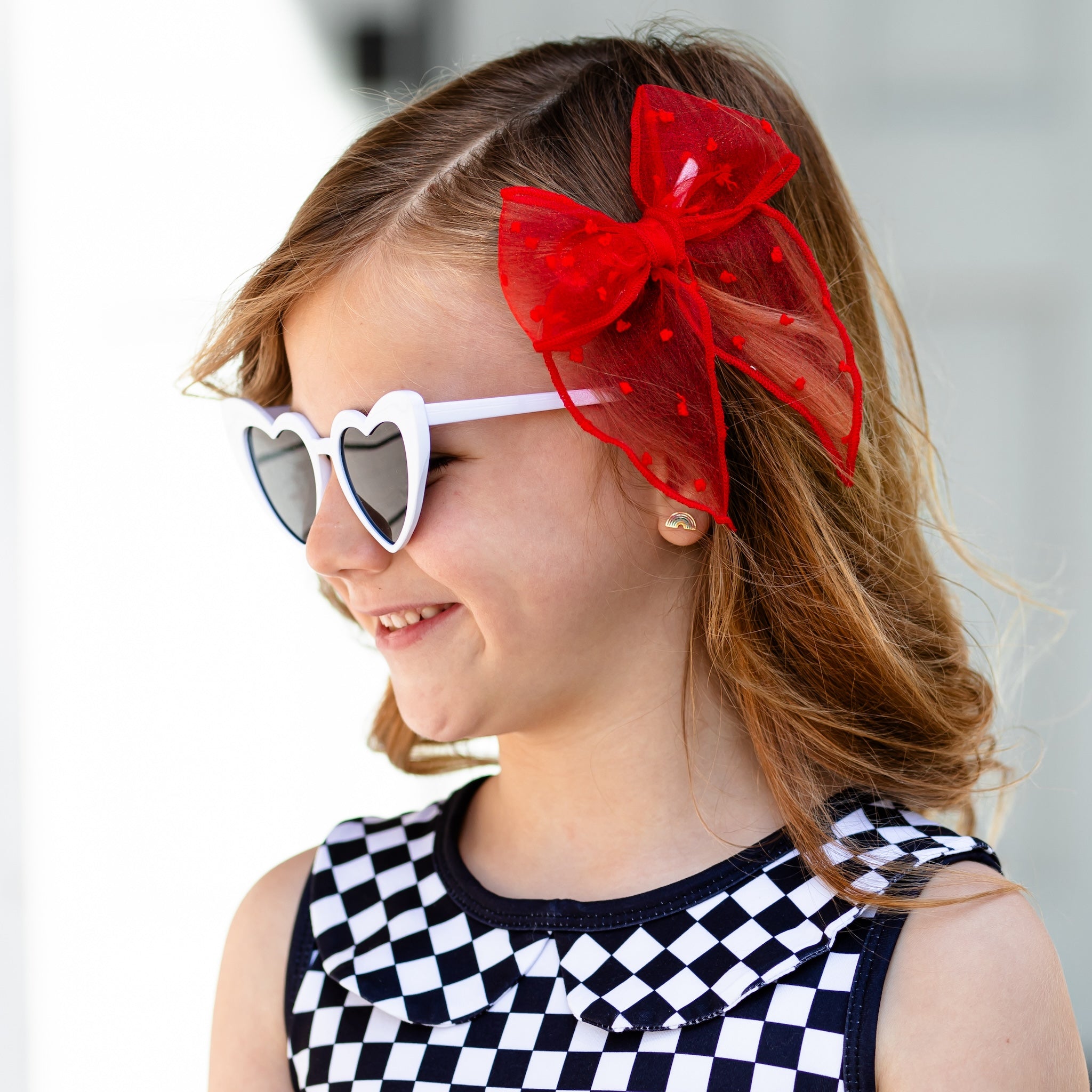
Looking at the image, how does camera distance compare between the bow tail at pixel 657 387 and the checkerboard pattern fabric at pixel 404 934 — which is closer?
the bow tail at pixel 657 387

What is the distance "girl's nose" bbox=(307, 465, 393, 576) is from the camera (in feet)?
3.02

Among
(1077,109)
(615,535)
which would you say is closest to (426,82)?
(1077,109)

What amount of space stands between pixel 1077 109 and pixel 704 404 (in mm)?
1463

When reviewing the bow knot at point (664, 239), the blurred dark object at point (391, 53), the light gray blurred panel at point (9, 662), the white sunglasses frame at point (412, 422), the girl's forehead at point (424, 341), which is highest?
the blurred dark object at point (391, 53)

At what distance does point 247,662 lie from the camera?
2.26 meters

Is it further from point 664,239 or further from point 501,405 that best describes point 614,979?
point 664,239

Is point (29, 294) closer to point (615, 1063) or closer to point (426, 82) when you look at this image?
point (426, 82)

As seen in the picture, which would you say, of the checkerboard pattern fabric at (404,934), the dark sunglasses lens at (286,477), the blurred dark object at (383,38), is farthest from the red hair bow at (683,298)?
the blurred dark object at (383,38)

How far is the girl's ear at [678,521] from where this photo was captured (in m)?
0.91

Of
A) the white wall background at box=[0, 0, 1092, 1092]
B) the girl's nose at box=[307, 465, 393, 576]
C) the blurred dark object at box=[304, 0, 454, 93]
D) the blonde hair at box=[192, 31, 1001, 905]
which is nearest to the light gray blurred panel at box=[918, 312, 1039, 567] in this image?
the white wall background at box=[0, 0, 1092, 1092]

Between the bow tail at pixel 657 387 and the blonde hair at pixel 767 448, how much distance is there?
0.08 meters

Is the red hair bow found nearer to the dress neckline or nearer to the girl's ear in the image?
the girl's ear

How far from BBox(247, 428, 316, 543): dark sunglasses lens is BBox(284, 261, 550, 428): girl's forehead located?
0.10m

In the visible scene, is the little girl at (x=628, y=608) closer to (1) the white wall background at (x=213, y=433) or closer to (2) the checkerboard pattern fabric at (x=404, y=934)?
(2) the checkerboard pattern fabric at (x=404, y=934)
